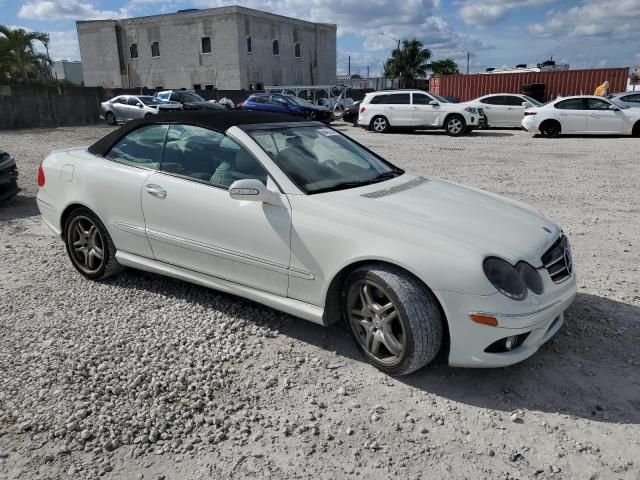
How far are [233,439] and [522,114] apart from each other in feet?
66.4

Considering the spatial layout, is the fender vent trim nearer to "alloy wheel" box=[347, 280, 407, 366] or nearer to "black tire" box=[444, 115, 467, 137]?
"alloy wheel" box=[347, 280, 407, 366]

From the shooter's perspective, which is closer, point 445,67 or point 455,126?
point 455,126

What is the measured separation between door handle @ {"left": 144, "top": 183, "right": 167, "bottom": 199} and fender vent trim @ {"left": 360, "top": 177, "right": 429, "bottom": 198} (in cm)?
150

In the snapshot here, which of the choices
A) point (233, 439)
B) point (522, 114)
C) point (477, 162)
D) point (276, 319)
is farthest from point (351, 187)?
point (522, 114)

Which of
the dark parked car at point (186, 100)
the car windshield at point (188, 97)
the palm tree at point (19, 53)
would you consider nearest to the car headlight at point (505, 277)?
the dark parked car at point (186, 100)

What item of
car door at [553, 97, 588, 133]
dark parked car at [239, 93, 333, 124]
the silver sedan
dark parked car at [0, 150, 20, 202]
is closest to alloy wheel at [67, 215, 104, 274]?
dark parked car at [0, 150, 20, 202]

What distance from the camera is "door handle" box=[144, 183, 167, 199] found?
12.9 feet

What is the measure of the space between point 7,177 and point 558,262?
7349mm

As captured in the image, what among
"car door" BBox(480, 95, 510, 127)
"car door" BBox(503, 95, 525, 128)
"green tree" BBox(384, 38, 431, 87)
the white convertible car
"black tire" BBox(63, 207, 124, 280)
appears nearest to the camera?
the white convertible car

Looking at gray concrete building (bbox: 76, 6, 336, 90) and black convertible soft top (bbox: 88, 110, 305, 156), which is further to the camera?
gray concrete building (bbox: 76, 6, 336, 90)

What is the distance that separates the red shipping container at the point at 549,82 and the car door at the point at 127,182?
30.6 metres

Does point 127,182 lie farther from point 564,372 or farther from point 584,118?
point 584,118

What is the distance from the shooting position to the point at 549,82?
30.8 meters

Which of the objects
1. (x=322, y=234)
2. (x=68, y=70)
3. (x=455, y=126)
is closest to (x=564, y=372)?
(x=322, y=234)
